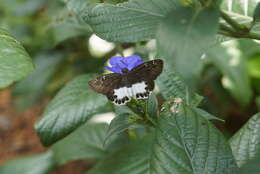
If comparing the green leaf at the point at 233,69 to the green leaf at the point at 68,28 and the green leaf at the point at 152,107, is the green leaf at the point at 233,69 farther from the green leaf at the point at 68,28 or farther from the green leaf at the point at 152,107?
the green leaf at the point at 152,107

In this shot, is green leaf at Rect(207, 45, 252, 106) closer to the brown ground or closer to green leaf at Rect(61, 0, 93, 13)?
green leaf at Rect(61, 0, 93, 13)

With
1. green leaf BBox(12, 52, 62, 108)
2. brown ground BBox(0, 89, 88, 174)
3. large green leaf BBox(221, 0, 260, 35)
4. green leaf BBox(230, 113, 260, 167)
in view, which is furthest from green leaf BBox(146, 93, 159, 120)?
brown ground BBox(0, 89, 88, 174)

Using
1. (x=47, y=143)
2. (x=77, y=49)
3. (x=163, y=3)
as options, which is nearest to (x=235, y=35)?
(x=163, y=3)

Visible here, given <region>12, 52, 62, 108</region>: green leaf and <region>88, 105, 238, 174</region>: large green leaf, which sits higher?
<region>88, 105, 238, 174</region>: large green leaf

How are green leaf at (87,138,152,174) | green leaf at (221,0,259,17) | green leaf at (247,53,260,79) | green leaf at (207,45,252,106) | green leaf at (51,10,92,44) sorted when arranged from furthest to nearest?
green leaf at (247,53,260,79), green leaf at (207,45,252,106), green leaf at (51,10,92,44), green leaf at (221,0,259,17), green leaf at (87,138,152,174)

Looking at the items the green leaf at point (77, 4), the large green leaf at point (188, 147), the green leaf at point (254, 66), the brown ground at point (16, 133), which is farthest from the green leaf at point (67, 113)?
the brown ground at point (16, 133)

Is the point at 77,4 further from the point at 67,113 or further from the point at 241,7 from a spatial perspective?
the point at 241,7
